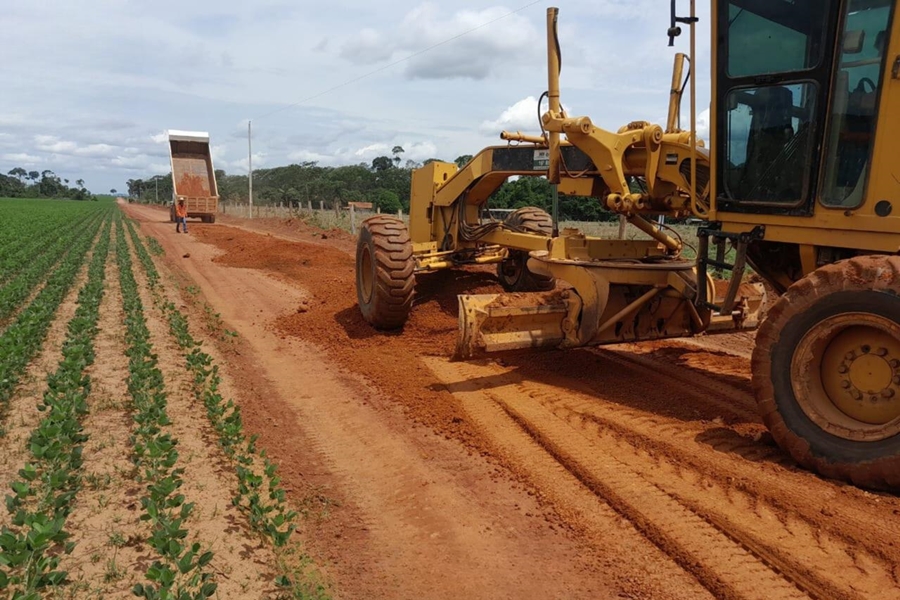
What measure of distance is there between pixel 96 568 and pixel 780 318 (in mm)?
3983

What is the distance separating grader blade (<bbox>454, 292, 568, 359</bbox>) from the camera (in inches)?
226

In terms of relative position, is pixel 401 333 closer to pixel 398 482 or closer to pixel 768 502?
pixel 398 482

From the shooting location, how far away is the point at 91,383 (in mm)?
5969

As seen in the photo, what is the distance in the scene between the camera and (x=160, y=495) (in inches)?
147

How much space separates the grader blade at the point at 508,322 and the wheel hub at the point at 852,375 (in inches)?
87.4

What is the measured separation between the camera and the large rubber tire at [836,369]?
3705 mm

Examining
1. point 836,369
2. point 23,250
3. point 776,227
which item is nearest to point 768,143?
point 776,227

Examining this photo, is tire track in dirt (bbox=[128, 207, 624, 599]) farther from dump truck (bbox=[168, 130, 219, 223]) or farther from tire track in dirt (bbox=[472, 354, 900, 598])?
dump truck (bbox=[168, 130, 219, 223])

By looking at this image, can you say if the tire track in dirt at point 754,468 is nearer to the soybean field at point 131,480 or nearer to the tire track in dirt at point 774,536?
the tire track in dirt at point 774,536

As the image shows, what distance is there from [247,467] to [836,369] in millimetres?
3691

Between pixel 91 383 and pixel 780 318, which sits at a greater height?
pixel 780 318

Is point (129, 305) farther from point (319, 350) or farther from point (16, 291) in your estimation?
point (319, 350)

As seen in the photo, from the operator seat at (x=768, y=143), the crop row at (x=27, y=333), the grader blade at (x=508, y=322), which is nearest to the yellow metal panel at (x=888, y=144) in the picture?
the operator seat at (x=768, y=143)

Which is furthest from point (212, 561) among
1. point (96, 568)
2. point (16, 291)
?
point (16, 291)
